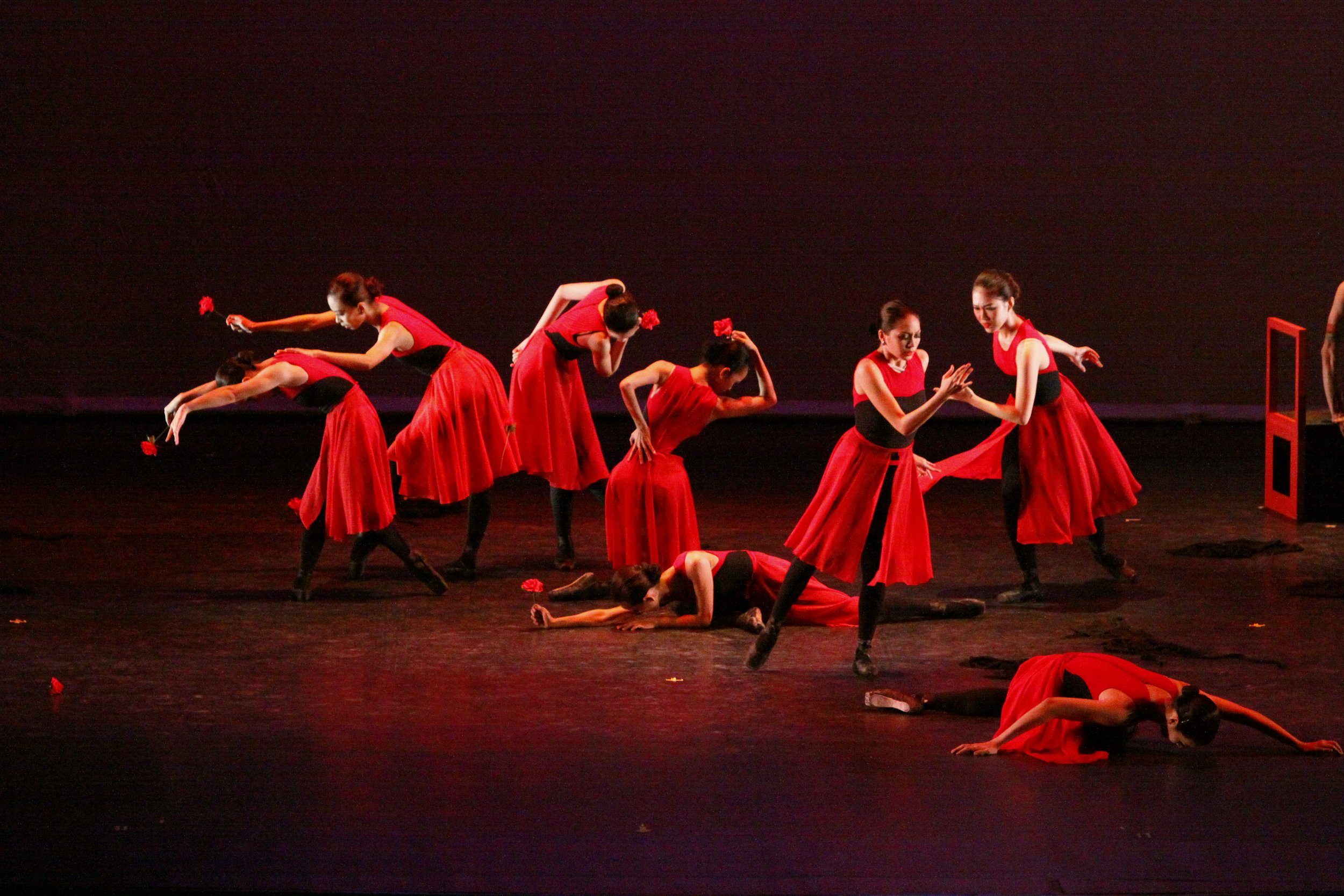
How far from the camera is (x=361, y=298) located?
5.78 metres

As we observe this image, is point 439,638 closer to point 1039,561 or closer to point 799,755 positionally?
point 799,755

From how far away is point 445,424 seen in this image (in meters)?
6.05

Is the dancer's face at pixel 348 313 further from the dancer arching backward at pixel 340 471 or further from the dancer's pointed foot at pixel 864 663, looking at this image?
the dancer's pointed foot at pixel 864 663

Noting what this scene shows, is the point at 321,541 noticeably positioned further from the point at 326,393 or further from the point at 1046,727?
the point at 1046,727

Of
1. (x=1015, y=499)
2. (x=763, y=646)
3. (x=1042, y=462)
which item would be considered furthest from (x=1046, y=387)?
(x=763, y=646)

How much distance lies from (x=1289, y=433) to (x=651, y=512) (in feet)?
10.3

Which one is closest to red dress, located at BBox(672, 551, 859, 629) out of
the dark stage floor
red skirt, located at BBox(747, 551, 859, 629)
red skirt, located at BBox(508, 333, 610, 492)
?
red skirt, located at BBox(747, 551, 859, 629)

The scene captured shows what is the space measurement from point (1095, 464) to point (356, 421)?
2657 mm

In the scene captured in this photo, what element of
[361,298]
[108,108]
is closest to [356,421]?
[361,298]

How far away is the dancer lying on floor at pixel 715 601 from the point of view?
5.37 metres

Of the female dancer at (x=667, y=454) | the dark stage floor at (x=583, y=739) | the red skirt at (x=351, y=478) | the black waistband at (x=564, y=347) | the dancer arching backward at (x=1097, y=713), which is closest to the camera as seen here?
the dark stage floor at (x=583, y=739)

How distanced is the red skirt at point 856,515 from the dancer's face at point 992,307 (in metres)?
0.91

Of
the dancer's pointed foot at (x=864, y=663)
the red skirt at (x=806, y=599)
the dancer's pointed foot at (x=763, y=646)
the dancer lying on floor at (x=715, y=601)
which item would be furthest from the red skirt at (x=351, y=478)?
the dancer's pointed foot at (x=864, y=663)

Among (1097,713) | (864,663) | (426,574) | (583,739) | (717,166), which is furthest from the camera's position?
(717,166)
